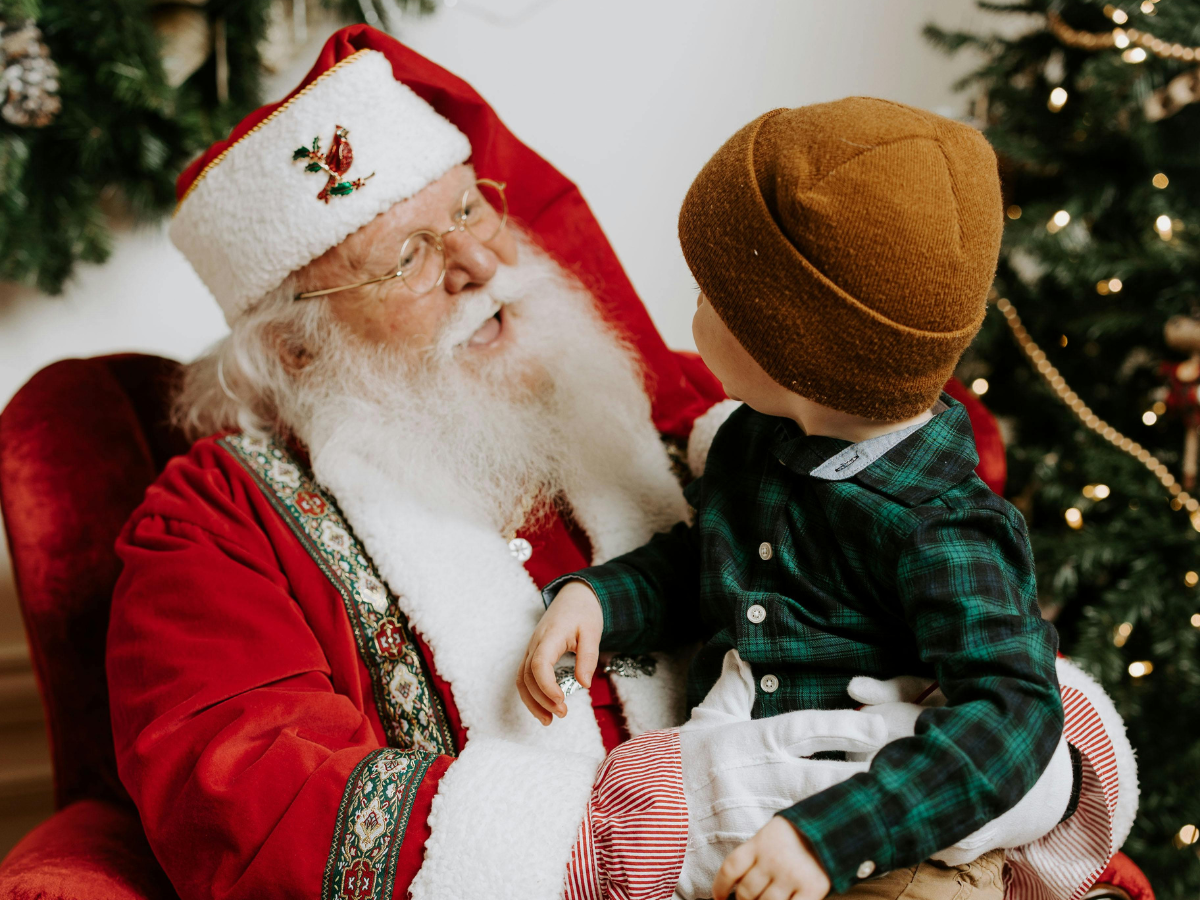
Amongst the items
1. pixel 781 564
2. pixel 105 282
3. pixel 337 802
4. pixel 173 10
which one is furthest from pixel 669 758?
pixel 105 282

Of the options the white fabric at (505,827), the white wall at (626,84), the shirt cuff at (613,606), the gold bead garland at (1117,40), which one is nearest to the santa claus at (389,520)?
the white fabric at (505,827)

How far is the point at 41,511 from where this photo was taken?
147 cm

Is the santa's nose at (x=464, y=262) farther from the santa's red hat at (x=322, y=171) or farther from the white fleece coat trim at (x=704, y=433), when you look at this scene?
the white fleece coat trim at (x=704, y=433)

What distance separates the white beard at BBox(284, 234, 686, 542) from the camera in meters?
1.42

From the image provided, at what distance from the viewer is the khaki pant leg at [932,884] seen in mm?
897

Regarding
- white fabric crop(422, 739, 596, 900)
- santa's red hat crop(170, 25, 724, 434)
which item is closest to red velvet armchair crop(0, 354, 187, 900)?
santa's red hat crop(170, 25, 724, 434)

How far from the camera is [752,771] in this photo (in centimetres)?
92

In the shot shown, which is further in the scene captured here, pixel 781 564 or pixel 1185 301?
pixel 1185 301

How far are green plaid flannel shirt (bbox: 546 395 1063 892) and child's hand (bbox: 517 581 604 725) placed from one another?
1.5 inches

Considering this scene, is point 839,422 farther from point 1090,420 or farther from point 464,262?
point 1090,420

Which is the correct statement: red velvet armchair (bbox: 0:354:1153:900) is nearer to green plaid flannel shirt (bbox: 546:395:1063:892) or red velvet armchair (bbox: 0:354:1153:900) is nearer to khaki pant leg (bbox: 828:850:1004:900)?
khaki pant leg (bbox: 828:850:1004:900)

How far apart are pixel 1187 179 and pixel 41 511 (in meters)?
2.27

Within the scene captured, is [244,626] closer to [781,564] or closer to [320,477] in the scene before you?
[320,477]

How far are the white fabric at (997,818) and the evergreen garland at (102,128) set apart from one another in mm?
1801
